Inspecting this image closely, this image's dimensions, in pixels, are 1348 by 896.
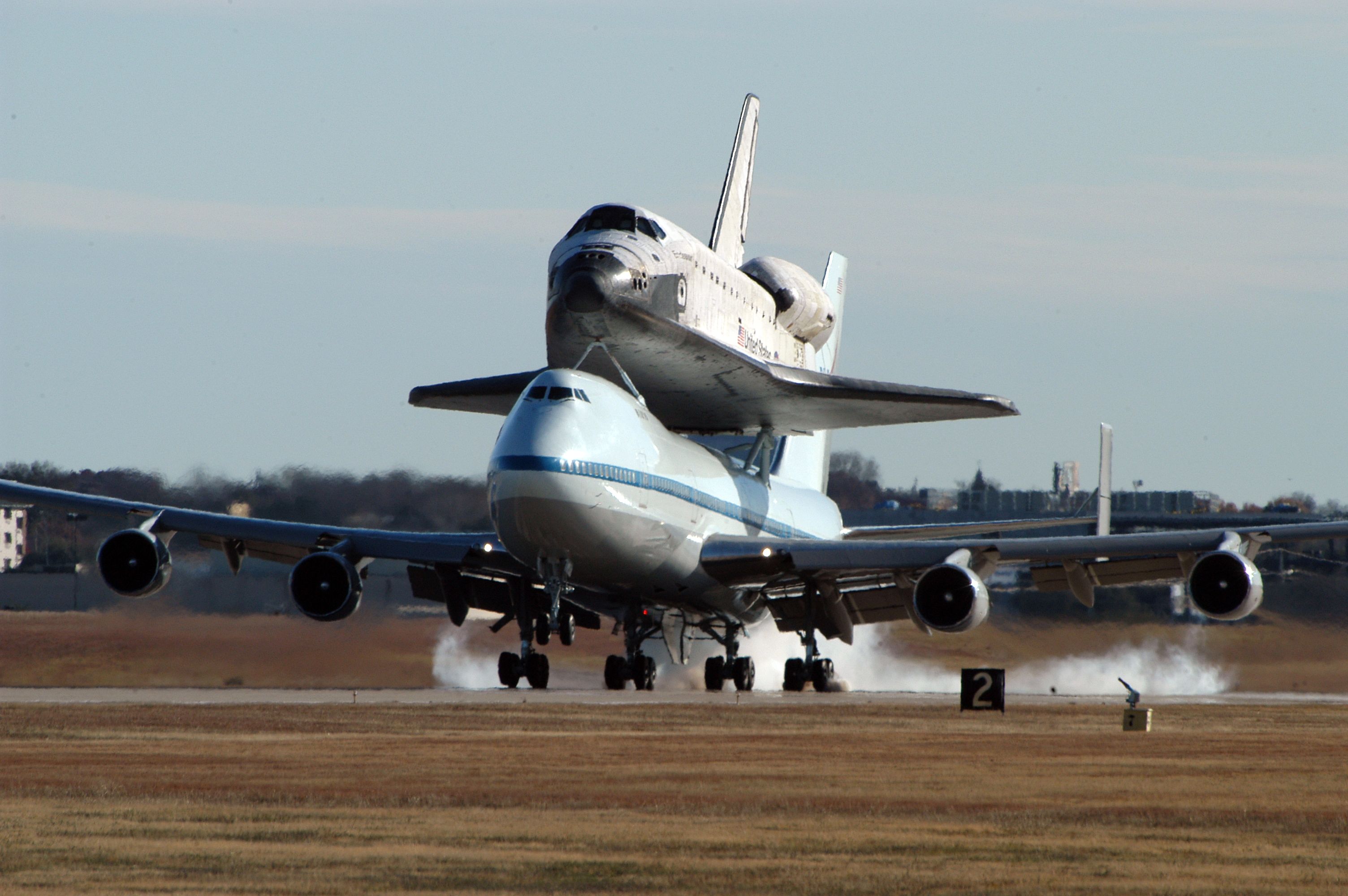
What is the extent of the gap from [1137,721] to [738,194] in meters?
33.2

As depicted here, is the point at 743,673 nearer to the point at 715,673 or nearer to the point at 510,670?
the point at 715,673

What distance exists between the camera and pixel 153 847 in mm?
10711

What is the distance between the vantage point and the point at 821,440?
48.6 meters

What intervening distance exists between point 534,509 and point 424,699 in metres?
3.63

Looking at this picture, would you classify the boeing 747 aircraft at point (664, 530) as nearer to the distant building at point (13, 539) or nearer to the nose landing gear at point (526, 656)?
the nose landing gear at point (526, 656)

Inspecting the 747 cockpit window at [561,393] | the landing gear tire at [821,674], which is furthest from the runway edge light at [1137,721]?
the landing gear tire at [821,674]

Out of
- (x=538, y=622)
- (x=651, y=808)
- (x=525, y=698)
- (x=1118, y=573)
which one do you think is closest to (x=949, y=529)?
(x=1118, y=573)

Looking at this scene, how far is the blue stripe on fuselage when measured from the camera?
28.4 m

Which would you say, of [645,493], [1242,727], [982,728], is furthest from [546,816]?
[645,493]

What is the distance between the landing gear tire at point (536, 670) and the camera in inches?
1284

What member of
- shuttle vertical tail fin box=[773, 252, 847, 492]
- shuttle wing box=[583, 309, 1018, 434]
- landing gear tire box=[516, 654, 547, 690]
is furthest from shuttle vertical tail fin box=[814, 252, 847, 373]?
landing gear tire box=[516, 654, 547, 690]

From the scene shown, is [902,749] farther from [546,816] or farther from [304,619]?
[304,619]

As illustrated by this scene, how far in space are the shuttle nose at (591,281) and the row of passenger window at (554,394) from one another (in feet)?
24.2

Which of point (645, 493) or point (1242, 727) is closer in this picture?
point (1242, 727)
